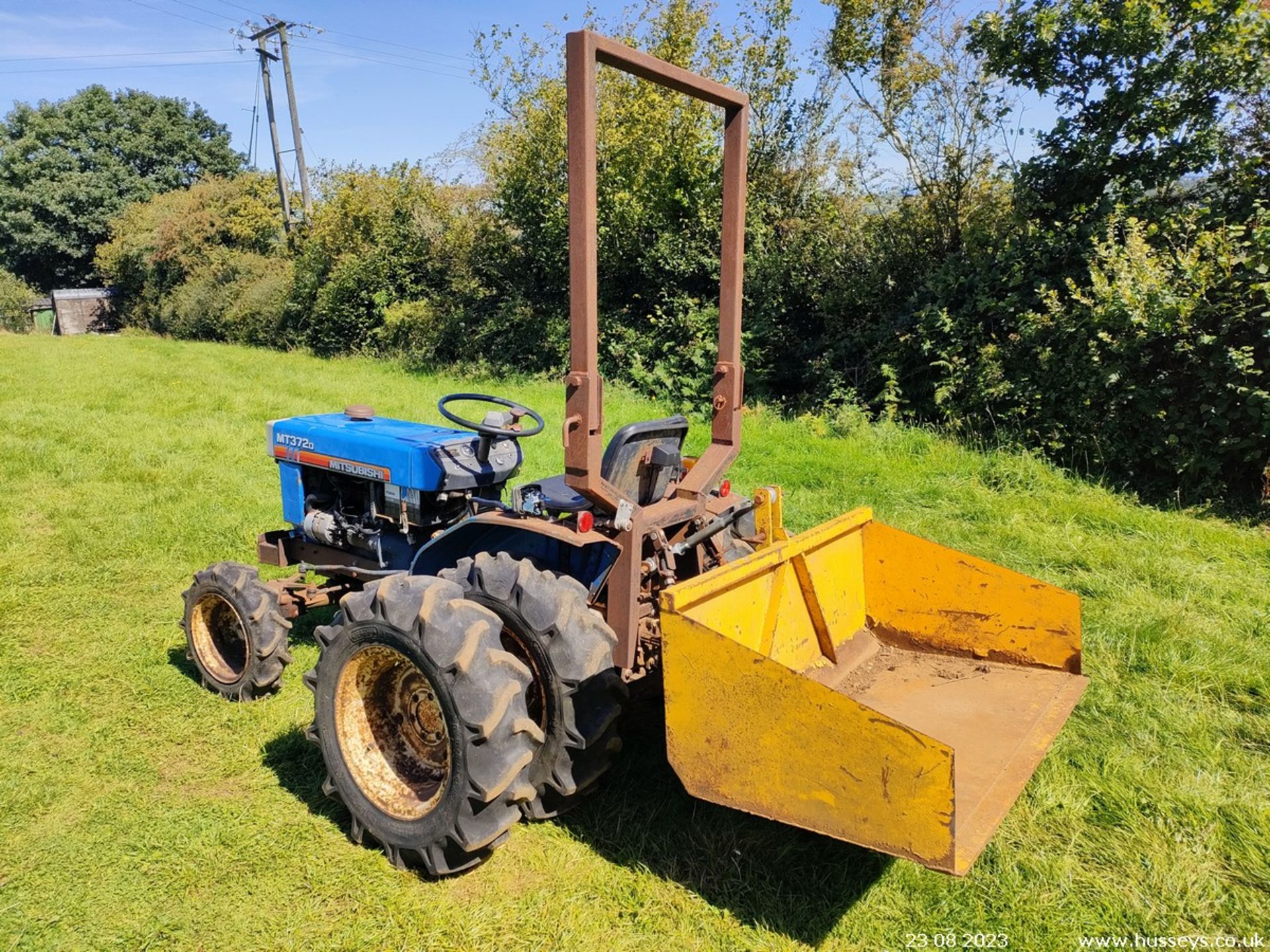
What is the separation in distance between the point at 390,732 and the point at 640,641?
3.01 ft

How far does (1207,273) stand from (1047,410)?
1.51 meters

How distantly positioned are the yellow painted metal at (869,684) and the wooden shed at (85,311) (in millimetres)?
32759

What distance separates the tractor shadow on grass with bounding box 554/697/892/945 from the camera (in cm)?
255

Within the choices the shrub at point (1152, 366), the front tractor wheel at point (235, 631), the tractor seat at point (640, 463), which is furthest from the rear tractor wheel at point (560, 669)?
the shrub at point (1152, 366)

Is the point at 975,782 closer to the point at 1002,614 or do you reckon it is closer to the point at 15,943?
the point at 1002,614

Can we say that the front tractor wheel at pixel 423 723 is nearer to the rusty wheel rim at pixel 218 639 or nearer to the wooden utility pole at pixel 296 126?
the rusty wheel rim at pixel 218 639

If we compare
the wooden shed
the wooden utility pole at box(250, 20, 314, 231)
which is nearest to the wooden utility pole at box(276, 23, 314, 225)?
the wooden utility pole at box(250, 20, 314, 231)

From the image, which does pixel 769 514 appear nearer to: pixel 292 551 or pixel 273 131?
pixel 292 551

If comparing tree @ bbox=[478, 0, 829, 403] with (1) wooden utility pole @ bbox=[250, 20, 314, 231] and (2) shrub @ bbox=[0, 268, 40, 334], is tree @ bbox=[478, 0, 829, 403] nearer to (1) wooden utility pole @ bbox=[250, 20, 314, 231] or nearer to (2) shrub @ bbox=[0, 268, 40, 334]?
(1) wooden utility pole @ bbox=[250, 20, 314, 231]

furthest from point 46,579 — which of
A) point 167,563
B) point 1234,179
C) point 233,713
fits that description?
point 1234,179

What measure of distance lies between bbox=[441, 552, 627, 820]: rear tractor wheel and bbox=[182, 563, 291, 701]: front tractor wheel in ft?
4.53

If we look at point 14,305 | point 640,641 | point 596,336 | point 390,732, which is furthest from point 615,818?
point 14,305
